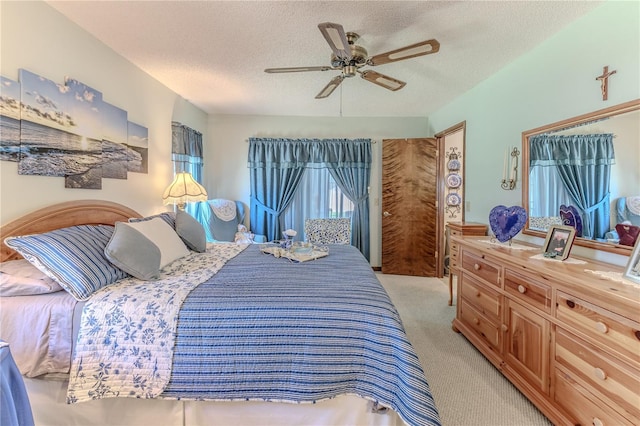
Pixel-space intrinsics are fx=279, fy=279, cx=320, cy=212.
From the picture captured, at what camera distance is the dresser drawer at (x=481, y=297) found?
6.76ft

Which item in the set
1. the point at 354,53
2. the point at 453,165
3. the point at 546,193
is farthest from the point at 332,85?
the point at 453,165

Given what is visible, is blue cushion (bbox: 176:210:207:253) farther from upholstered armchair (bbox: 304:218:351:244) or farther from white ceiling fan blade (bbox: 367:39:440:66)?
white ceiling fan blade (bbox: 367:39:440:66)

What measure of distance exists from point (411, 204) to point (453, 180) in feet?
3.07

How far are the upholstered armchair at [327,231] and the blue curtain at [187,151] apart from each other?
1618 mm

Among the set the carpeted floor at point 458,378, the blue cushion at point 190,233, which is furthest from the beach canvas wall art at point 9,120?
the carpeted floor at point 458,378

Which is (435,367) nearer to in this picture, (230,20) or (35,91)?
(230,20)

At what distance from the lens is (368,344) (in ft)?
4.40

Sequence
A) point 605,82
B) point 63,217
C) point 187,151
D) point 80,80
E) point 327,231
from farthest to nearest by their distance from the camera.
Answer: point 327,231 → point 187,151 → point 80,80 → point 63,217 → point 605,82

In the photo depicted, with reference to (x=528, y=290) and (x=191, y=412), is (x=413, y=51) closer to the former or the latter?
(x=528, y=290)

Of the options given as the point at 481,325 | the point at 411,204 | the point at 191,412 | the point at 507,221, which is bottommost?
the point at 191,412

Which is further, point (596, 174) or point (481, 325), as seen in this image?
point (481, 325)

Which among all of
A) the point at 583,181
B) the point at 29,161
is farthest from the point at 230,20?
the point at 583,181

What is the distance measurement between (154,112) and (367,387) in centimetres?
326

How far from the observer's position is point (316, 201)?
180 inches
